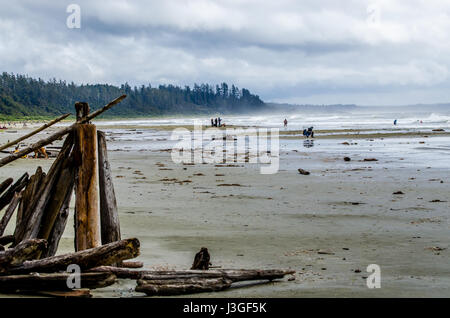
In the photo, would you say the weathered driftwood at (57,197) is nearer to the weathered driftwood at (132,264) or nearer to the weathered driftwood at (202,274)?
the weathered driftwood at (202,274)

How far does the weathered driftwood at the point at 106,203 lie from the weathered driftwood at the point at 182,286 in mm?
949

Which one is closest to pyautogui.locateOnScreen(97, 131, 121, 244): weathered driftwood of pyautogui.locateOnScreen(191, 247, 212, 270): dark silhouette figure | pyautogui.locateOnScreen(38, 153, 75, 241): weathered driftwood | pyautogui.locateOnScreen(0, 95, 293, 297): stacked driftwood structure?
pyautogui.locateOnScreen(0, 95, 293, 297): stacked driftwood structure

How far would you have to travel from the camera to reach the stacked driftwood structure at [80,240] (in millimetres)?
5738

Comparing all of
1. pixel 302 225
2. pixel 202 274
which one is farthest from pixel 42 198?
pixel 302 225

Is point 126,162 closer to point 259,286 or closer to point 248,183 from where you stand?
point 248,183

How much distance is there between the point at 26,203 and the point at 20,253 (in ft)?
4.49

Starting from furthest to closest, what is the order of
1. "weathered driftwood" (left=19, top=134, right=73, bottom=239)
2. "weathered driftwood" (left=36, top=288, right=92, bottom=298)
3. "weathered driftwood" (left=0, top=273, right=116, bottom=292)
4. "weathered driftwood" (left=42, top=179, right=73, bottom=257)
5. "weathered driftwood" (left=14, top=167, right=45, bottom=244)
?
1. "weathered driftwood" (left=42, top=179, right=73, bottom=257)
2. "weathered driftwood" (left=14, top=167, right=45, bottom=244)
3. "weathered driftwood" (left=19, top=134, right=73, bottom=239)
4. "weathered driftwood" (left=0, top=273, right=116, bottom=292)
5. "weathered driftwood" (left=36, top=288, right=92, bottom=298)

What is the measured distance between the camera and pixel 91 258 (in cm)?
582

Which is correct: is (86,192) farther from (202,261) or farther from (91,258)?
(202,261)

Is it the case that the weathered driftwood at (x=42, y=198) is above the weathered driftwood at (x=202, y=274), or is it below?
above

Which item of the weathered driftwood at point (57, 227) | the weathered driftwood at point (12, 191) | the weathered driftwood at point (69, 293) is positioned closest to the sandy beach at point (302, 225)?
the weathered driftwood at point (69, 293)

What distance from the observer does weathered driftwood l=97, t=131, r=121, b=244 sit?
673 centimetres

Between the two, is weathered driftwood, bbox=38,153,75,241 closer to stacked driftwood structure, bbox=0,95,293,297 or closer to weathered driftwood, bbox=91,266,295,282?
stacked driftwood structure, bbox=0,95,293,297
